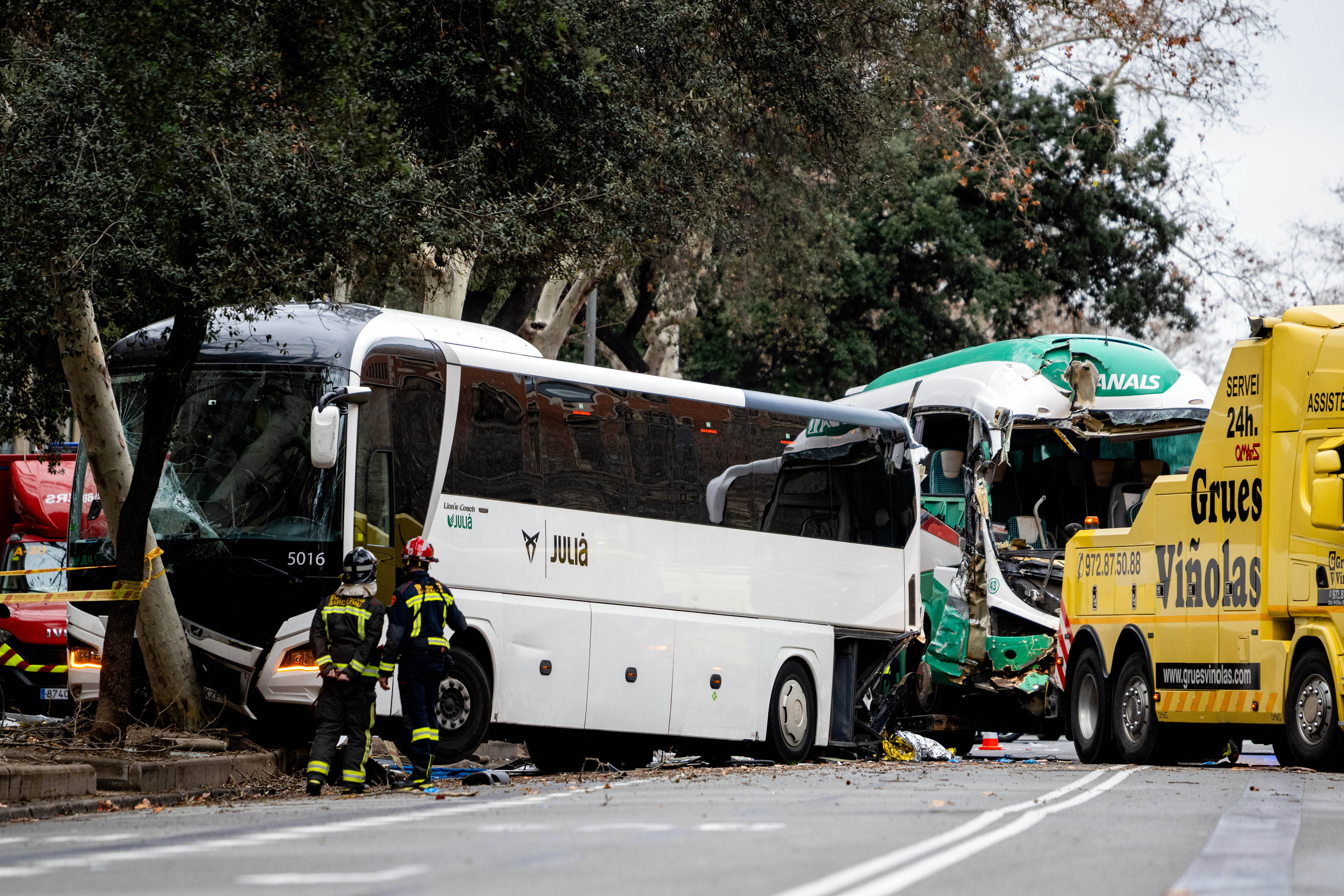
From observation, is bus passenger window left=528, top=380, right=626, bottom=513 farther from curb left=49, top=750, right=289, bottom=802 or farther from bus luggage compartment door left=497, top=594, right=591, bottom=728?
curb left=49, top=750, right=289, bottom=802

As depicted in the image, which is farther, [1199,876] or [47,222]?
[47,222]

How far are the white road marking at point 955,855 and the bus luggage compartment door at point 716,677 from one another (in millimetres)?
5952

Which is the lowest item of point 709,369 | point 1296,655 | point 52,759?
point 52,759

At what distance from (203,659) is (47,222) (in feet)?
12.5

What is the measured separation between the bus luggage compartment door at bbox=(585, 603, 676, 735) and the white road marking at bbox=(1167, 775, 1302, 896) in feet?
19.5

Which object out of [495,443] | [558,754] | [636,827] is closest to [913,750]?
[558,754]

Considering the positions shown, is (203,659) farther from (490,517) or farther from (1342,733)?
(1342,733)

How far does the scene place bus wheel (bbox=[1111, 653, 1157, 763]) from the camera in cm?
1833

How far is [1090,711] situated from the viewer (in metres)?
19.5

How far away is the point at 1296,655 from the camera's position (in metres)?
16.3

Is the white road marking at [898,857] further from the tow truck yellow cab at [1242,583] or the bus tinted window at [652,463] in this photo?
the bus tinted window at [652,463]

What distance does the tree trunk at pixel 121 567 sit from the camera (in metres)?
14.9

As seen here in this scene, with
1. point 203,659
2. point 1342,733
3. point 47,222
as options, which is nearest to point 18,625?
point 203,659

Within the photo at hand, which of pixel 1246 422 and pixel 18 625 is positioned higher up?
pixel 1246 422
